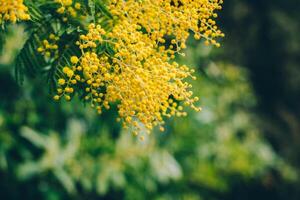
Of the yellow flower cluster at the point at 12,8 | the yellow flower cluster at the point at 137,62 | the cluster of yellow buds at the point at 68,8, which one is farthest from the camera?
the cluster of yellow buds at the point at 68,8

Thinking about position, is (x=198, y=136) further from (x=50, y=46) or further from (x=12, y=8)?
(x=12, y=8)

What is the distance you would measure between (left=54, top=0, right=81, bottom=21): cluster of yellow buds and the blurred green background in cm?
48

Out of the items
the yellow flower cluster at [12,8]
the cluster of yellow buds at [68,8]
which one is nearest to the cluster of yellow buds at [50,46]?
the cluster of yellow buds at [68,8]

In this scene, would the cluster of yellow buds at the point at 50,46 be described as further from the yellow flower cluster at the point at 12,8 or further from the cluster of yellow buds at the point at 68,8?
the yellow flower cluster at the point at 12,8

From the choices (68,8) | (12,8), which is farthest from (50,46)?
(12,8)

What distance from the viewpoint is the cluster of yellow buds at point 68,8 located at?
1.71 metres

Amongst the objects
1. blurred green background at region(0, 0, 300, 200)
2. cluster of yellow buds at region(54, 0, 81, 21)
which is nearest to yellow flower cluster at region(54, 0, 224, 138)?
cluster of yellow buds at region(54, 0, 81, 21)

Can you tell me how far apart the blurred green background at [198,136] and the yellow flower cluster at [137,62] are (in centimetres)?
74

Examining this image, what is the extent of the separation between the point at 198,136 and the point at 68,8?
3.86 metres

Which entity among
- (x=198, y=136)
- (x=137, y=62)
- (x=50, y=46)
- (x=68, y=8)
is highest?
(x=137, y=62)

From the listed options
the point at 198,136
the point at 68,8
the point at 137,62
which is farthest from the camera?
the point at 198,136

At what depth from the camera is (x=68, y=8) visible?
1781 millimetres

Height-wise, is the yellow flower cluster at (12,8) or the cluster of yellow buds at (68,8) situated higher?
the cluster of yellow buds at (68,8)

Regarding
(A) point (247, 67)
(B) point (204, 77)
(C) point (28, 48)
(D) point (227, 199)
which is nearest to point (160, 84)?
(C) point (28, 48)
